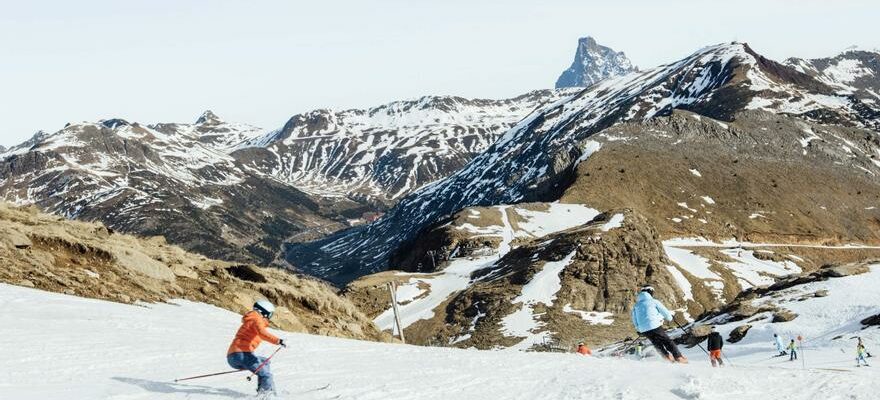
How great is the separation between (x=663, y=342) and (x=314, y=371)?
10.2m

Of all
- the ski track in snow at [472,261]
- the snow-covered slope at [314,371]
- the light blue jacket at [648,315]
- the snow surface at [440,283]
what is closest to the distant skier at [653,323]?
the light blue jacket at [648,315]

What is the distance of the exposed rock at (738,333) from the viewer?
45531mm

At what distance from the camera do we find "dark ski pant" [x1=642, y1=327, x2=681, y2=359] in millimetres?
20625

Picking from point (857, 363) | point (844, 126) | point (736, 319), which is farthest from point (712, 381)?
point (844, 126)

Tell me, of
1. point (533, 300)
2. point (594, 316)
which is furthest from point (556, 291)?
point (594, 316)

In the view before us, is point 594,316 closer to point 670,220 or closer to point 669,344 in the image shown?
point 670,220

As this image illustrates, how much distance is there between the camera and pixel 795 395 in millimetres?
14266

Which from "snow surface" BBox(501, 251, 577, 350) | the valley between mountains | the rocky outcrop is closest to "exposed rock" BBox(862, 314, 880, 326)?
the valley between mountains

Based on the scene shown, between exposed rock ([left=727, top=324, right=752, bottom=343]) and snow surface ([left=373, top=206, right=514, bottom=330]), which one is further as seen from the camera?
snow surface ([left=373, top=206, right=514, bottom=330])

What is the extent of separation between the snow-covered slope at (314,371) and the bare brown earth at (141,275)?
12.0 feet

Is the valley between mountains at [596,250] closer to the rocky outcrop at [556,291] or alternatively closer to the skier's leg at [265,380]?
the rocky outcrop at [556,291]

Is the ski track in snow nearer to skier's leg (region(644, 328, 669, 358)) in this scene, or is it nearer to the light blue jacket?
skier's leg (region(644, 328, 669, 358))

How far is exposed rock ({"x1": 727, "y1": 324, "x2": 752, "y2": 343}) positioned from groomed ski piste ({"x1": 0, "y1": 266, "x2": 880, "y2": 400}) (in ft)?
88.4

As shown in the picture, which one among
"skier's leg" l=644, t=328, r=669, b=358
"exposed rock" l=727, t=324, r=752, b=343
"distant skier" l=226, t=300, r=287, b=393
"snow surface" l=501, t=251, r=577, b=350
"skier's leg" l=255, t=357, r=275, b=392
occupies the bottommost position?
"snow surface" l=501, t=251, r=577, b=350
